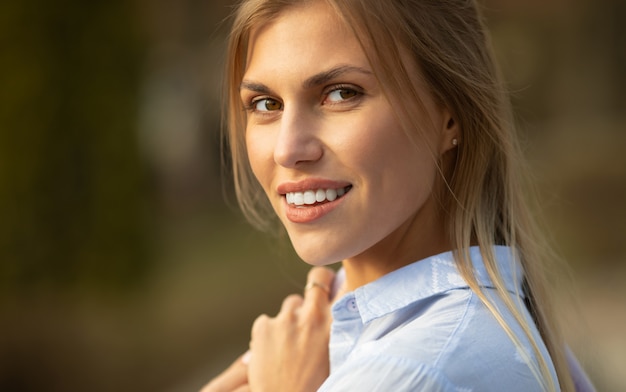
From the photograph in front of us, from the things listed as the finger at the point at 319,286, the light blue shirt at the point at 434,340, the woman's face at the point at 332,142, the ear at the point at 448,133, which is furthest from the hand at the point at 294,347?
the ear at the point at 448,133

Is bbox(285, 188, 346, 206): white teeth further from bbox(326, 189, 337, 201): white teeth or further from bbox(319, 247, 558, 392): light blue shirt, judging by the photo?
bbox(319, 247, 558, 392): light blue shirt

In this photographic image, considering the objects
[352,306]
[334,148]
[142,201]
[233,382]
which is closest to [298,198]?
[334,148]

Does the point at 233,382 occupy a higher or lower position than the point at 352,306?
lower

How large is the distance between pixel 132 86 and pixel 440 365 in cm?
485

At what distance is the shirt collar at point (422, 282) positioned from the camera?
158 centimetres

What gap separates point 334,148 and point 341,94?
0.34 ft

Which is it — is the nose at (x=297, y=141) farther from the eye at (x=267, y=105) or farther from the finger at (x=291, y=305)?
the finger at (x=291, y=305)

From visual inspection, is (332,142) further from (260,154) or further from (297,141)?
(260,154)

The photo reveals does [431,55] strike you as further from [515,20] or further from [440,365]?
[515,20]

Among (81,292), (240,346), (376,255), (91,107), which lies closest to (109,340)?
(81,292)

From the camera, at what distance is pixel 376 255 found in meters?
1.76

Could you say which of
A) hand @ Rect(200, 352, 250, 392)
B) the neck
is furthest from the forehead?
hand @ Rect(200, 352, 250, 392)

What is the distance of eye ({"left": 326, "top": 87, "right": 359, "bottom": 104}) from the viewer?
1591 millimetres

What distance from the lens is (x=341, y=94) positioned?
1594mm
